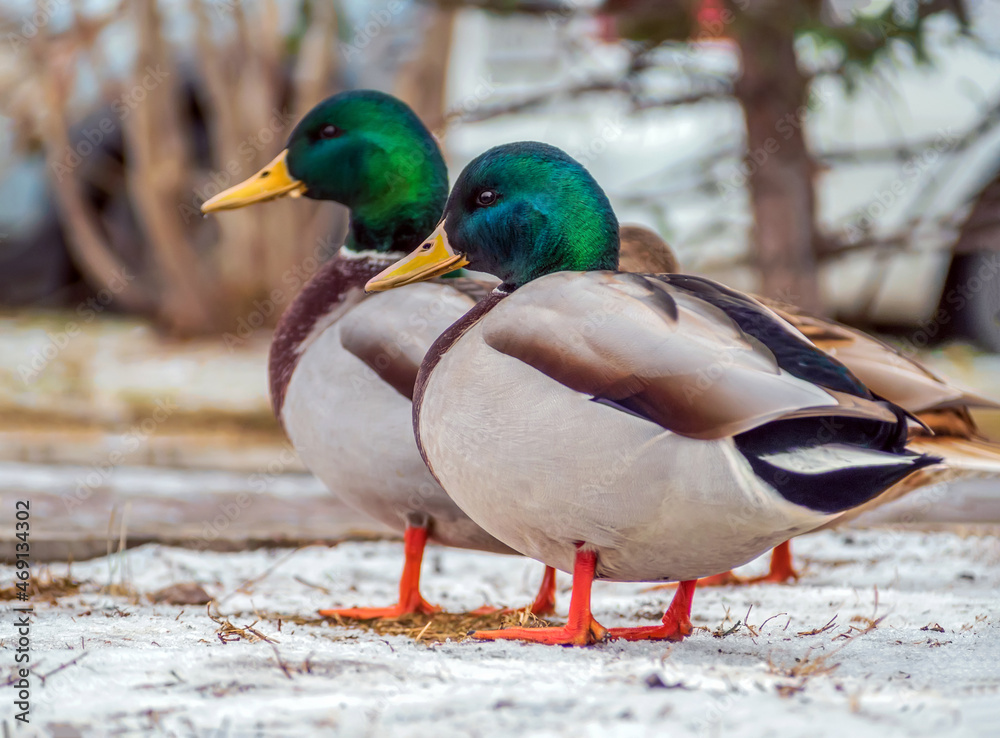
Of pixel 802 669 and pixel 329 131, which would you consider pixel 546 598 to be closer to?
pixel 802 669

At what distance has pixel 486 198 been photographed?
2160 millimetres

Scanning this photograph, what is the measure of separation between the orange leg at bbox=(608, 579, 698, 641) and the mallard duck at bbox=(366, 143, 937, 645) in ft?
0.36

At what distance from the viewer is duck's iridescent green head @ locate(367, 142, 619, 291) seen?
2.11m

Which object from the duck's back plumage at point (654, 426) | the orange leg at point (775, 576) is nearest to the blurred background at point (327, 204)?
the orange leg at point (775, 576)

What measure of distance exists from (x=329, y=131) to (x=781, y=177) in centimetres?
272

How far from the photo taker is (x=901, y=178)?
19.7 ft

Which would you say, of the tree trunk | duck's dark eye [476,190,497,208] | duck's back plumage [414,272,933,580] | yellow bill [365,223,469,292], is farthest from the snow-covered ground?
the tree trunk

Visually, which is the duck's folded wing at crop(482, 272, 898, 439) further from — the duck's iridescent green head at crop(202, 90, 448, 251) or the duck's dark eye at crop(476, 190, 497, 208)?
the duck's iridescent green head at crop(202, 90, 448, 251)

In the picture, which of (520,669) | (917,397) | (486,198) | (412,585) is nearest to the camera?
(520,669)

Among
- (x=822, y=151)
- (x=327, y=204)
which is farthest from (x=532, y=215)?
(x=327, y=204)

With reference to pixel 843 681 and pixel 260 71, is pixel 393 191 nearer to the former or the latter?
pixel 843 681

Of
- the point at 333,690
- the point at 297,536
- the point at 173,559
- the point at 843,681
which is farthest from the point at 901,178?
the point at 333,690

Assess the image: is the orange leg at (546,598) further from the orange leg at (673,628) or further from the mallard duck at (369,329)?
the orange leg at (673,628)

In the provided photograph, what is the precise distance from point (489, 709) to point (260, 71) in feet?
20.1
